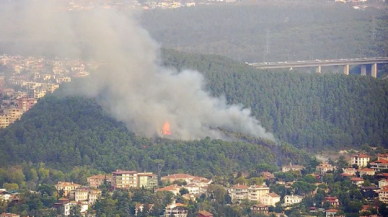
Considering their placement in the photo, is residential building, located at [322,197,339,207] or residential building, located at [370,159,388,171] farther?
residential building, located at [370,159,388,171]

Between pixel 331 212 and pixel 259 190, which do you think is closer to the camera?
pixel 331 212

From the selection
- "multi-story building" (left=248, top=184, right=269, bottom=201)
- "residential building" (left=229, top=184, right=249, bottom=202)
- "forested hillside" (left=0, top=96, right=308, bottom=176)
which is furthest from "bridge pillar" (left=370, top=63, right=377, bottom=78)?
"residential building" (left=229, top=184, right=249, bottom=202)

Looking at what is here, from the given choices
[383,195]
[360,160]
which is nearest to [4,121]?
[360,160]

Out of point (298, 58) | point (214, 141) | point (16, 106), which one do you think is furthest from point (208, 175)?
point (298, 58)

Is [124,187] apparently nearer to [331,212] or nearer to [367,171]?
[331,212]

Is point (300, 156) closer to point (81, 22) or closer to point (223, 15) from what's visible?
point (81, 22)

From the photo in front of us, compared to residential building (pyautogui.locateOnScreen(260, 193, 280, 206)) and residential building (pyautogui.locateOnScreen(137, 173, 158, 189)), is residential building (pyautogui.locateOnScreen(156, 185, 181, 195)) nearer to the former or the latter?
residential building (pyautogui.locateOnScreen(137, 173, 158, 189))
